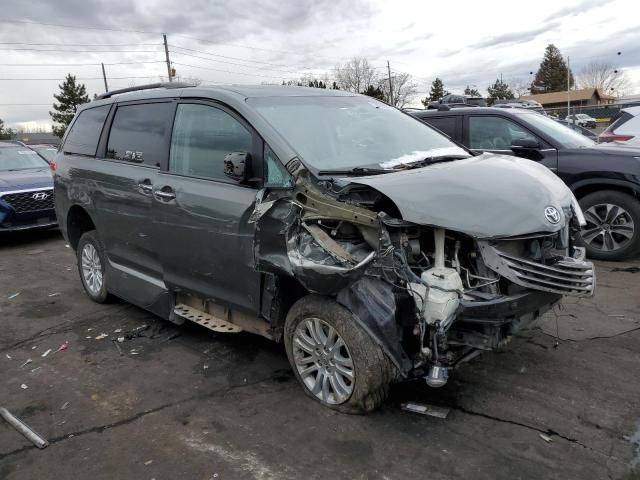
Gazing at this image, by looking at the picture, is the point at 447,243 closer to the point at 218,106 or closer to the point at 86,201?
the point at 218,106

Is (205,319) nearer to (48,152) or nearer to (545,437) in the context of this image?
(545,437)

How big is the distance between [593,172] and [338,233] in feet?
14.5

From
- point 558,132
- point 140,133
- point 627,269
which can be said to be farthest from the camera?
point 558,132

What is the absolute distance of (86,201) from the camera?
16.9 ft

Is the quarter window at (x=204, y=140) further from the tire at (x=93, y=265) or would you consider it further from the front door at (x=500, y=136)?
the front door at (x=500, y=136)

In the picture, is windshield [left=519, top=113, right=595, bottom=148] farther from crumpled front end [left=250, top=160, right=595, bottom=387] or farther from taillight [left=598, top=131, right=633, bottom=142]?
crumpled front end [left=250, top=160, right=595, bottom=387]

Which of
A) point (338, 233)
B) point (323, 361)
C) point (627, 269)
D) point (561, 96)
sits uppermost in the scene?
point (561, 96)

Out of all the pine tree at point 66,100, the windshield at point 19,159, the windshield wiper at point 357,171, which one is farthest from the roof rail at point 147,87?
the pine tree at point 66,100

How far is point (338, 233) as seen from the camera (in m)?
3.13

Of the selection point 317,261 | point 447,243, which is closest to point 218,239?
point 317,261

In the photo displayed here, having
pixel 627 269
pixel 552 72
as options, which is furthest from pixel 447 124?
pixel 552 72

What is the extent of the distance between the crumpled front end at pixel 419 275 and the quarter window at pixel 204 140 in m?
0.81

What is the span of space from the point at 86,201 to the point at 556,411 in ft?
14.4

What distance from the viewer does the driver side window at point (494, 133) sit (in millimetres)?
6816
